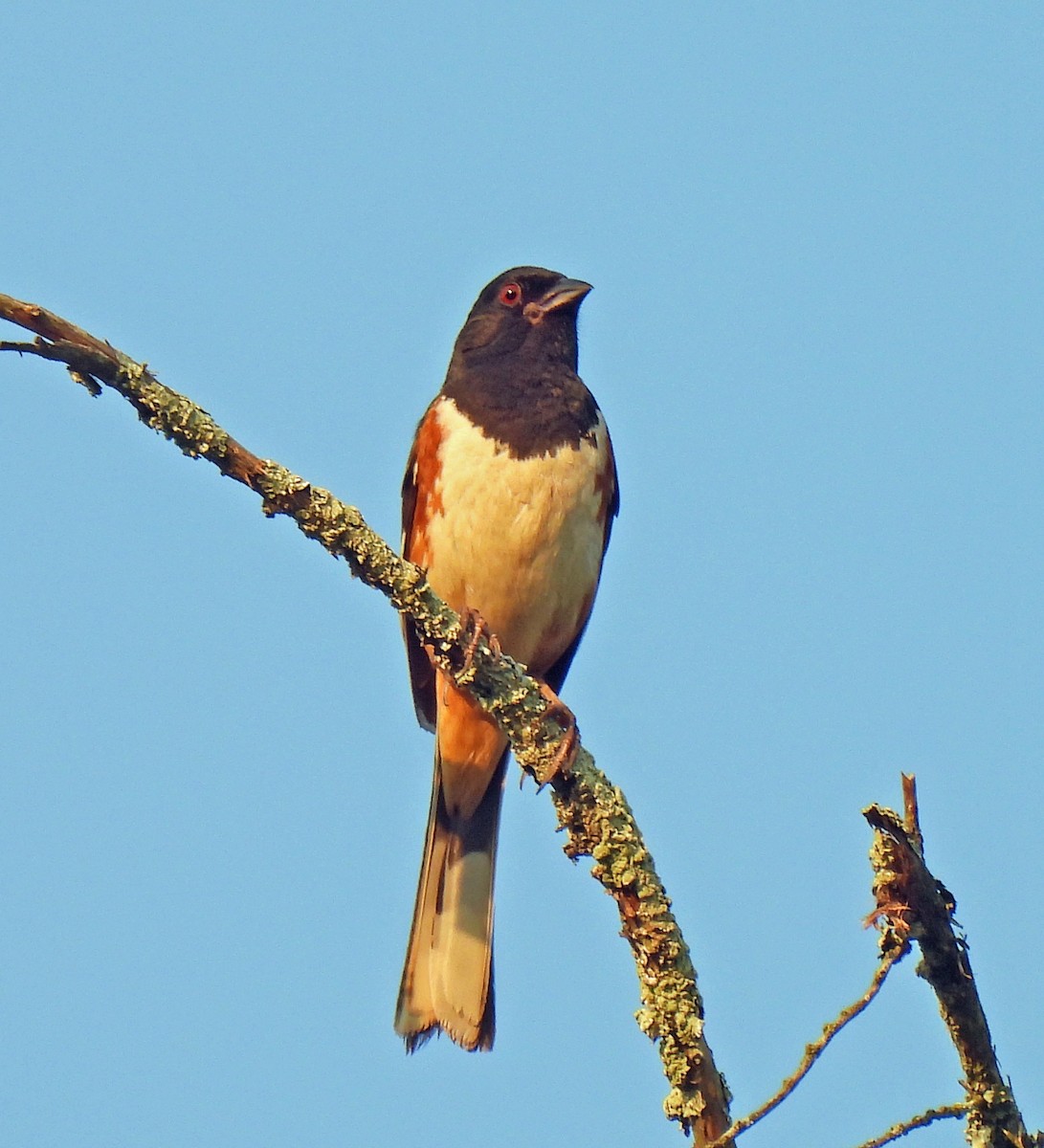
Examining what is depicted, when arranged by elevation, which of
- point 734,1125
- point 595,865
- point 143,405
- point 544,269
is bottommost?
point 734,1125

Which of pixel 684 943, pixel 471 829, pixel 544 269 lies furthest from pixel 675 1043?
pixel 544 269

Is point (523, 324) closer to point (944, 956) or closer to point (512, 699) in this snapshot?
point (512, 699)

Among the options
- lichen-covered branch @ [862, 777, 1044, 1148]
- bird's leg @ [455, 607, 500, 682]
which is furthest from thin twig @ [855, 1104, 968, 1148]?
bird's leg @ [455, 607, 500, 682]

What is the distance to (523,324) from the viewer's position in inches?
231

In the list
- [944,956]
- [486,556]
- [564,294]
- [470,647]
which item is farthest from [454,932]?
[564,294]

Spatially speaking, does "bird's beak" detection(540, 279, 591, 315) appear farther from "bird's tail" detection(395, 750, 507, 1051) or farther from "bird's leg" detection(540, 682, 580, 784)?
"bird's leg" detection(540, 682, 580, 784)

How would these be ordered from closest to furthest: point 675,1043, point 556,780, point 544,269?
point 675,1043
point 556,780
point 544,269

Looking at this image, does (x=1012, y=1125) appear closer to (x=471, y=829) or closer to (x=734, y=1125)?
(x=734, y=1125)

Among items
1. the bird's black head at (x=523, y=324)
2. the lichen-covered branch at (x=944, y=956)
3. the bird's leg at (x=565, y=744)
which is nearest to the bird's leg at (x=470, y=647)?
the bird's leg at (x=565, y=744)

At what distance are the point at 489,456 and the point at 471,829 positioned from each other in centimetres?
135

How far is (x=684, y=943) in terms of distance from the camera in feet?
12.1

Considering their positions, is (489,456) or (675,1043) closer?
(675,1043)

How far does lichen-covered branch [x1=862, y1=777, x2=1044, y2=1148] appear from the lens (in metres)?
3.22

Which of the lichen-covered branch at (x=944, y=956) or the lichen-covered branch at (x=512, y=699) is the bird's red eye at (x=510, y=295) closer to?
the lichen-covered branch at (x=512, y=699)
